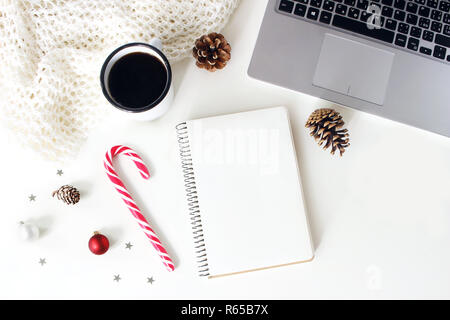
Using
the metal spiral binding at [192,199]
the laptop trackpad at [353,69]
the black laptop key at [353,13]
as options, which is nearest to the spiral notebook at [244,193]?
the metal spiral binding at [192,199]

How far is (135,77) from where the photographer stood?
0.53 metres

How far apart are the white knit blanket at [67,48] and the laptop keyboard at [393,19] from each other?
15 cm

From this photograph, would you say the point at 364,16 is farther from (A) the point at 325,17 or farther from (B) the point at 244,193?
(B) the point at 244,193

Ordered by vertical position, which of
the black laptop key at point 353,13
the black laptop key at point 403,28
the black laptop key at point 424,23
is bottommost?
the black laptop key at point 403,28

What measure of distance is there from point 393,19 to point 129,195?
540 millimetres

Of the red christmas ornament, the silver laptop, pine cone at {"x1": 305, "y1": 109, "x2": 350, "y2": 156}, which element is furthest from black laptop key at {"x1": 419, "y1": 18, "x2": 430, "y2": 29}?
the red christmas ornament

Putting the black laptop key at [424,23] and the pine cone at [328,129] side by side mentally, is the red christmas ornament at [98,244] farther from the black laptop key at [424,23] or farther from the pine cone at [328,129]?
the black laptop key at [424,23]

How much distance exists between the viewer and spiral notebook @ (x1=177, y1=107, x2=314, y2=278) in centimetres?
58

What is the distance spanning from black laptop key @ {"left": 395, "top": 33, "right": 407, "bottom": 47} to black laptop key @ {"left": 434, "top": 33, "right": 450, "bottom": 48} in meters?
0.05

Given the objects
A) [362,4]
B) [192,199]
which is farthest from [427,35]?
[192,199]

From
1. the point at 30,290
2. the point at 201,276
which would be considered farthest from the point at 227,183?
the point at 30,290

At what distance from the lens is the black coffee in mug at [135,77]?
523 millimetres

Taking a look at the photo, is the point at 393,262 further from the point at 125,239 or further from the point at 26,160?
the point at 26,160
